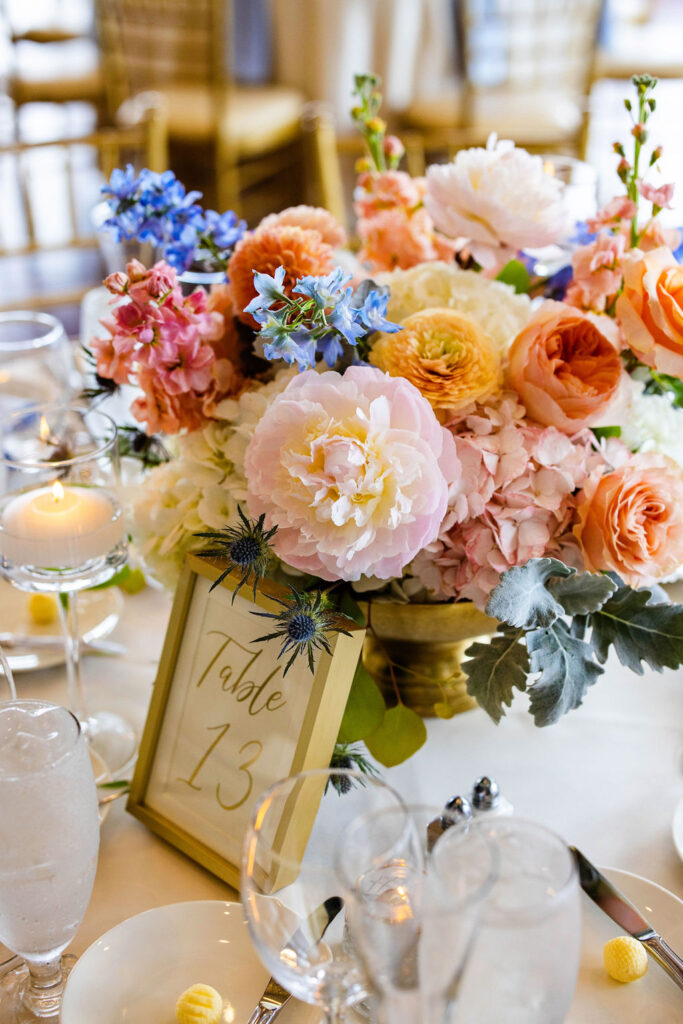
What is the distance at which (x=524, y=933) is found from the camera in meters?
0.43

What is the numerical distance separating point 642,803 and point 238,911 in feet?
1.16

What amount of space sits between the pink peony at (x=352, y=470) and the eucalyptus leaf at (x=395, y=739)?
16 centimetres

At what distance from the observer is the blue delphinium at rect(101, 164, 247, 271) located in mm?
897

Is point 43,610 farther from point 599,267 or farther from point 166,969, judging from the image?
point 599,267

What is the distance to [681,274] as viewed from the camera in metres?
0.76

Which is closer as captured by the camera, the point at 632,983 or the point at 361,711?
the point at 632,983

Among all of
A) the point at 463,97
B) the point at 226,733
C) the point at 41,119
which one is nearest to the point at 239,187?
the point at 463,97

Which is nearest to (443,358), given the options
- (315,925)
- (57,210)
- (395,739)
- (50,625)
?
(395,739)

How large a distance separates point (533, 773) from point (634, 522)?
26 cm

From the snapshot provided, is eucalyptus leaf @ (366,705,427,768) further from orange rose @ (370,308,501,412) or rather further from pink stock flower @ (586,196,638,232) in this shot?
pink stock flower @ (586,196,638,232)

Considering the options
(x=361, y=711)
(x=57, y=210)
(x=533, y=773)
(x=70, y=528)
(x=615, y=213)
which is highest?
(x=615, y=213)

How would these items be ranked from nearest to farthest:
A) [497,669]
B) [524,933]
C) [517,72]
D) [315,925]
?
1. [524,933]
2. [315,925]
3. [497,669]
4. [517,72]

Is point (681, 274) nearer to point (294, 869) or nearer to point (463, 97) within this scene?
point (294, 869)

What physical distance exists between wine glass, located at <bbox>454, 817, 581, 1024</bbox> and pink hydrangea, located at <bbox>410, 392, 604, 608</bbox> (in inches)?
11.8
